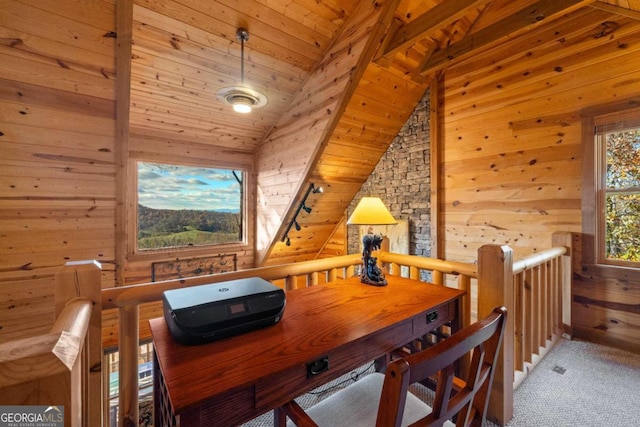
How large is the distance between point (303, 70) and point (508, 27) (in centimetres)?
199

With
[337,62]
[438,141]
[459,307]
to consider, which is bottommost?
[459,307]

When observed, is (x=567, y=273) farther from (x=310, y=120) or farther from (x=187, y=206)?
(x=187, y=206)

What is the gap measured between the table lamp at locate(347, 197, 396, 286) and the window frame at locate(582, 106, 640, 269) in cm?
197

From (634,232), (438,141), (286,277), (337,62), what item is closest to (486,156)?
(438,141)

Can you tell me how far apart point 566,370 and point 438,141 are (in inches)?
99.5

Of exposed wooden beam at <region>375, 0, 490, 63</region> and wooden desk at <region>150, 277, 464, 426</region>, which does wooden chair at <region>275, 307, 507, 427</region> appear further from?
exposed wooden beam at <region>375, 0, 490, 63</region>

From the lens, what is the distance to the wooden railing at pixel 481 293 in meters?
1.27

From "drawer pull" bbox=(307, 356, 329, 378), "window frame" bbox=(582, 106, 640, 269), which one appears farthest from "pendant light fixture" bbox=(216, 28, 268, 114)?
"window frame" bbox=(582, 106, 640, 269)

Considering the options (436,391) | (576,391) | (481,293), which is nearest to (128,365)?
(436,391)

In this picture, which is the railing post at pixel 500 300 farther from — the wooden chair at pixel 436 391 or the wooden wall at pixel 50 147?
the wooden wall at pixel 50 147

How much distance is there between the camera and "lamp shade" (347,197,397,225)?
1.79m

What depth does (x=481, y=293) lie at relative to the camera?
152cm

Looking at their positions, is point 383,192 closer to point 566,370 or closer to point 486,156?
point 486,156

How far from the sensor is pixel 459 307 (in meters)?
1.62
